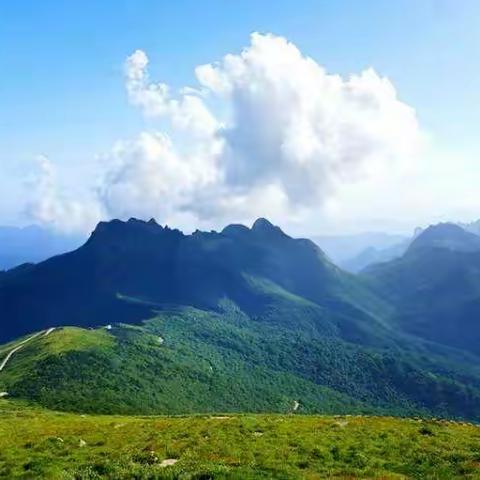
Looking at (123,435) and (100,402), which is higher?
(123,435)

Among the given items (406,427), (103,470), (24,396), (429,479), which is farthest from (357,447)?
(24,396)

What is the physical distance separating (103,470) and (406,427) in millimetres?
30349

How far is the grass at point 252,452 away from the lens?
3569 cm

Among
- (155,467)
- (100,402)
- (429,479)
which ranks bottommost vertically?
(100,402)

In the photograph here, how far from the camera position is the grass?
35.7 m

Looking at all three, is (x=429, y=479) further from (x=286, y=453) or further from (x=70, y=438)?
(x=70, y=438)

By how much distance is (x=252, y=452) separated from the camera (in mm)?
41469

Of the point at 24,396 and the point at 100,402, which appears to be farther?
the point at 100,402

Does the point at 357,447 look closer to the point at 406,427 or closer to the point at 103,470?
the point at 406,427

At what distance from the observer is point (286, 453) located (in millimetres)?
41219

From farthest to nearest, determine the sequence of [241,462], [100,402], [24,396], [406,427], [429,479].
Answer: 1. [100,402]
2. [24,396]
3. [406,427]
4. [241,462]
5. [429,479]

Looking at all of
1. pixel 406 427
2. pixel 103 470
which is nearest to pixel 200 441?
pixel 103 470

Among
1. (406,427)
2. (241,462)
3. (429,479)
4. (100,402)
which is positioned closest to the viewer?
(429,479)

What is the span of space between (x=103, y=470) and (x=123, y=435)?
52.3 ft
